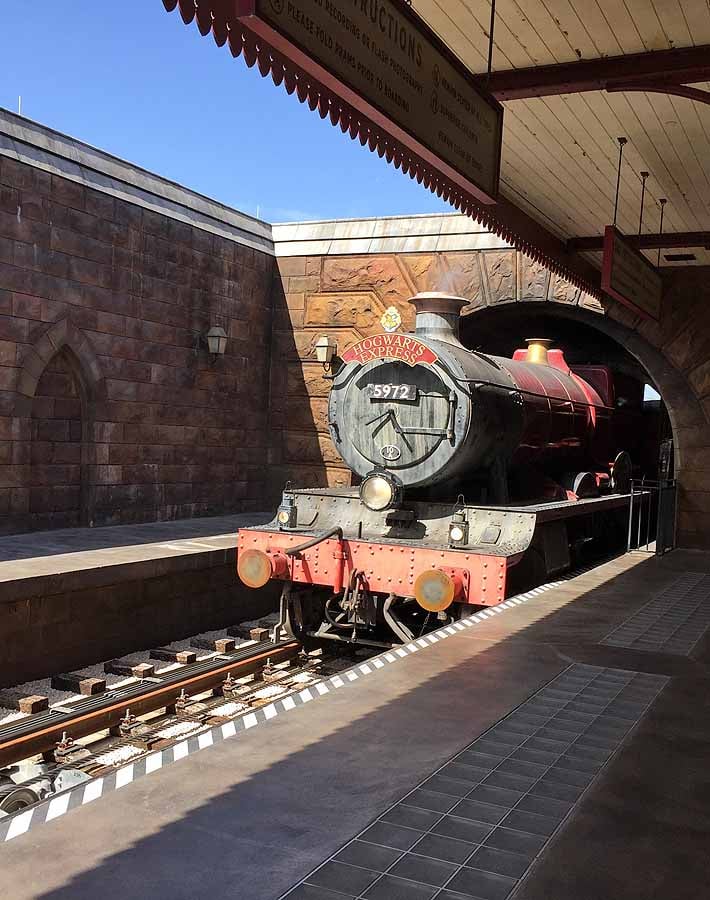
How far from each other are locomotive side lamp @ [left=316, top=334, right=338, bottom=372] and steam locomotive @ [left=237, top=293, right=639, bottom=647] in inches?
177

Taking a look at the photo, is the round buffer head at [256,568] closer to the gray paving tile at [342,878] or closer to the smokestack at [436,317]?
the smokestack at [436,317]

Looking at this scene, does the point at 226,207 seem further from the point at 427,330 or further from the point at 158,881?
the point at 158,881

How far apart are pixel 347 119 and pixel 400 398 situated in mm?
3897

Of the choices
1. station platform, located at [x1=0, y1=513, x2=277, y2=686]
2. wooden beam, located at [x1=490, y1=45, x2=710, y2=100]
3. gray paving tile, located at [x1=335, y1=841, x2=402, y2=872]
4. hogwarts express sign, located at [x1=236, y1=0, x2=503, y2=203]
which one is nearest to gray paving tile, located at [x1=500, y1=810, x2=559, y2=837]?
gray paving tile, located at [x1=335, y1=841, x2=402, y2=872]

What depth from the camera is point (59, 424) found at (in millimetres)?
9867

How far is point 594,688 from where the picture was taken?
4316mm

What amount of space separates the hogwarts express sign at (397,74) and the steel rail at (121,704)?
12.7ft

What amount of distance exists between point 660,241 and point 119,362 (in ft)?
19.9

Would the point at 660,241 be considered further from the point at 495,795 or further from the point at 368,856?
the point at 368,856

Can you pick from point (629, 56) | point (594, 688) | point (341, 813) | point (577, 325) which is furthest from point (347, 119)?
point (577, 325)

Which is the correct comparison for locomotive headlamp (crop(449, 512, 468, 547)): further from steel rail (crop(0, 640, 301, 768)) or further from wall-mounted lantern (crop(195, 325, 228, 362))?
wall-mounted lantern (crop(195, 325, 228, 362))

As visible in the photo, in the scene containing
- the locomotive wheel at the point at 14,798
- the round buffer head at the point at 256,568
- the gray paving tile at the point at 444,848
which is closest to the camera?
the gray paving tile at the point at 444,848

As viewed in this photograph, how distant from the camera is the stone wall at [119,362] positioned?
9234 mm

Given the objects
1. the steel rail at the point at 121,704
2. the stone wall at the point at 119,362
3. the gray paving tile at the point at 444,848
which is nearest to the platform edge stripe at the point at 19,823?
the gray paving tile at the point at 444,848
